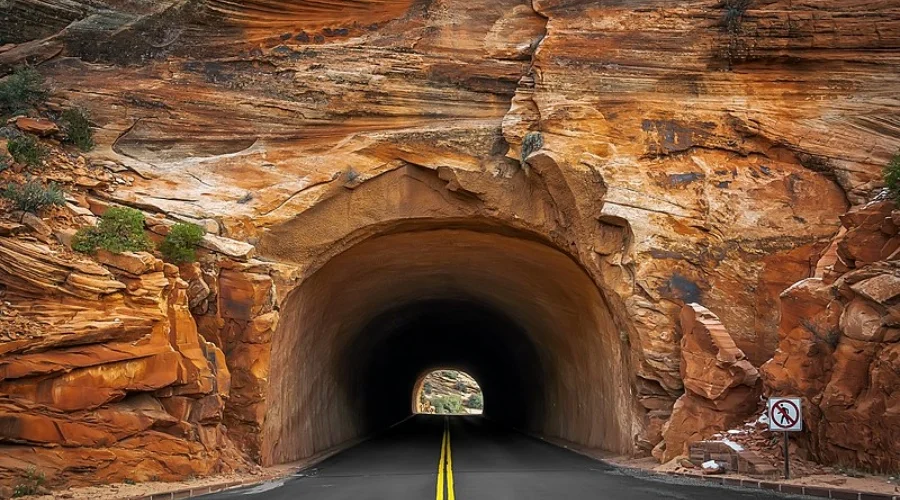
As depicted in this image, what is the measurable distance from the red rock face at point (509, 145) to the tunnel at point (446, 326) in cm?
44

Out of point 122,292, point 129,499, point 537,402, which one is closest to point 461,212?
point 122,292

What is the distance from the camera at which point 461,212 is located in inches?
771

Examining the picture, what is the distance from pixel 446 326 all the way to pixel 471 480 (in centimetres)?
2158

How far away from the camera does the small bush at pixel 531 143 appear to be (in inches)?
712

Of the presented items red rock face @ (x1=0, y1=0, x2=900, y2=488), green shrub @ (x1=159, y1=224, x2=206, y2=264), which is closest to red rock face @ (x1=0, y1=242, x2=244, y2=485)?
red rock face @ (x1=0, y1=0, x2=900, y2=488)

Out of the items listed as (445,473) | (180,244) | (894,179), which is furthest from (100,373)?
(894,179)

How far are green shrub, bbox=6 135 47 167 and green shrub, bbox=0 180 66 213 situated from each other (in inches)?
56.7

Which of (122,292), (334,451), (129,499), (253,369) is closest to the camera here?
(129,499)

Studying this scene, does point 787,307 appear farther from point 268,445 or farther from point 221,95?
point 221,95

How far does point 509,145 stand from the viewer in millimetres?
18766

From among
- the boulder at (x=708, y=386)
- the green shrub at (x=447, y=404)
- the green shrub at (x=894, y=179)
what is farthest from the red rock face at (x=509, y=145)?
the green shrub at (x=447, y=404)

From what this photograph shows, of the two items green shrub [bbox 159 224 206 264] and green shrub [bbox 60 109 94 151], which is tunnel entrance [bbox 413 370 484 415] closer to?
green shrub [bbox 60 109 94 151]

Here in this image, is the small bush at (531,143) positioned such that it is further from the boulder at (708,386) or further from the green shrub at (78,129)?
the green shrub at (78,129)

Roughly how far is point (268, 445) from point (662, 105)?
39.4 feet
